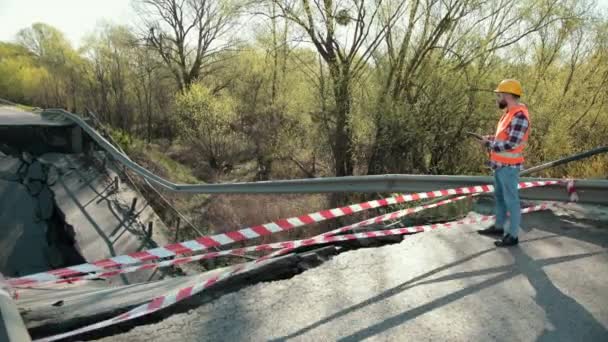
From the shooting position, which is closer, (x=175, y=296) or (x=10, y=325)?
(x=10, y=325)

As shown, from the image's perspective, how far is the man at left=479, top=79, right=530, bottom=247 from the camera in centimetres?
438

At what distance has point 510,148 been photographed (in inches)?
173

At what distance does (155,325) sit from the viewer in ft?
9.06

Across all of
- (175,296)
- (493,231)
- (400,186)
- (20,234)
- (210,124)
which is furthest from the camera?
(210,124)


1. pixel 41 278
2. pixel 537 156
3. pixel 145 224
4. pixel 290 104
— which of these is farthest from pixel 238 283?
pixel 290 104

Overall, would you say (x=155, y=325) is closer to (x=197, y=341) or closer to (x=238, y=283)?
(x=197, y=341)

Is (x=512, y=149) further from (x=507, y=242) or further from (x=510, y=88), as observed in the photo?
(x=507, y=242)

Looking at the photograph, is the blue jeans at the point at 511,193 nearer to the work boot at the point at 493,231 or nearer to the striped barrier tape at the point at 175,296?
the work boot at the point at 493,231

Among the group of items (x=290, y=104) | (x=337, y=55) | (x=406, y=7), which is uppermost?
(x=406, y=7)

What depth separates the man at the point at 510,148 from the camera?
4375mm

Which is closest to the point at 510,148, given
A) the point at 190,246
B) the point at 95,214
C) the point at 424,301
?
the point at 424,301

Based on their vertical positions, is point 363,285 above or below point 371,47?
below

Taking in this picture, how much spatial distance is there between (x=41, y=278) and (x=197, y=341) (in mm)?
1632

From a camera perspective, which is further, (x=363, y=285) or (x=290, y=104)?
(x=290, y=104)
